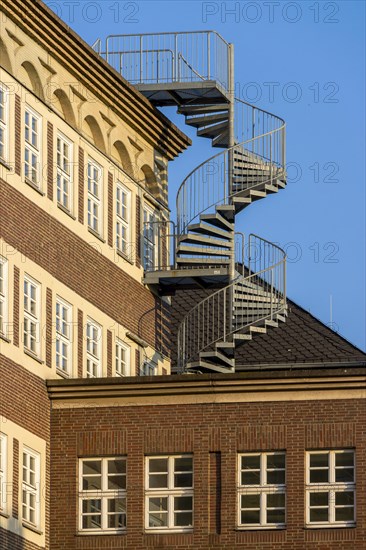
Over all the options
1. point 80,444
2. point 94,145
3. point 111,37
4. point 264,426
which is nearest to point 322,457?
point 264,426

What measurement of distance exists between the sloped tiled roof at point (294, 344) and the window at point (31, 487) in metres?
18.4

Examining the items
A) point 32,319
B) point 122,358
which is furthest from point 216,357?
point 32,319

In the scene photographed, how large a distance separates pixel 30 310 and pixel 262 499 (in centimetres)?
598

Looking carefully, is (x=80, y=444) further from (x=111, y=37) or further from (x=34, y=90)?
(x=111, y=37)

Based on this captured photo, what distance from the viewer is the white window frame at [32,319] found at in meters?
48.9

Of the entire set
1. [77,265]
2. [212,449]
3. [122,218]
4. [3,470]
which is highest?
[122,218]

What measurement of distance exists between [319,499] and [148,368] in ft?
28.7

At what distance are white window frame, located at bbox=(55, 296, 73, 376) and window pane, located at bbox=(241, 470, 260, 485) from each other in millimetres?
4685

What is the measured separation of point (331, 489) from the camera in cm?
4806

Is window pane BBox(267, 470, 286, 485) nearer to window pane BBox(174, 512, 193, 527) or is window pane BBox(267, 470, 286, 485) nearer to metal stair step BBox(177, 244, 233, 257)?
window pane BBox(174, 512, 193, 527)

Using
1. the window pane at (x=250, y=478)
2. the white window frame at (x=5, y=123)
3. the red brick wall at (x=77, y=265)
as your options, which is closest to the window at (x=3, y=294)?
the red brick wall at (x=77, y=265)

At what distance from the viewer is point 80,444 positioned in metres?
49.3

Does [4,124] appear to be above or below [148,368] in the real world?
above

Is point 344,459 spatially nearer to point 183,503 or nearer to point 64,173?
point 183,503
